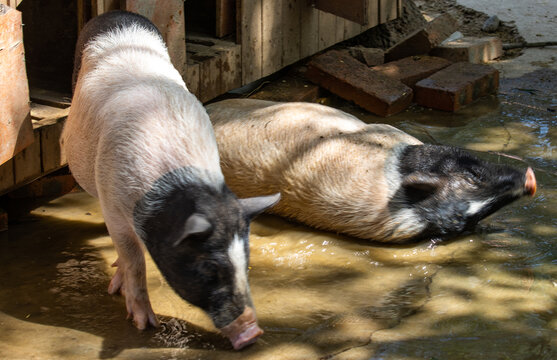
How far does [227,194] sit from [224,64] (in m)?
3.13

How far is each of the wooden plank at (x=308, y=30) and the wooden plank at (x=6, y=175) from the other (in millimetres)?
3568

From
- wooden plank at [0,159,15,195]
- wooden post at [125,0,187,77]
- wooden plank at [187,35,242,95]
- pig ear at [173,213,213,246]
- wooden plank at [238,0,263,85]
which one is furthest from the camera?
wooden plank at [238,0,263,85]

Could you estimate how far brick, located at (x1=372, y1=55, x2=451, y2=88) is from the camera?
290 inches

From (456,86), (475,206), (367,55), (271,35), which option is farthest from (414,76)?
(475,206)

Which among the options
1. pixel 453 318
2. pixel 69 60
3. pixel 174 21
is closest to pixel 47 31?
pixel 69 60

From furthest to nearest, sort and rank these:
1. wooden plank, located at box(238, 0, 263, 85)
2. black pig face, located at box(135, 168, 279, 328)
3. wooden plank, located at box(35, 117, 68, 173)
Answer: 1. wooden plank, located at box(238, 0, 263, 85)
2. wooden plank, located at box(35, 117, 68, 173)
3. black pig face, located at box(135, 168, 279, 328)

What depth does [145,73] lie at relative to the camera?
418cm

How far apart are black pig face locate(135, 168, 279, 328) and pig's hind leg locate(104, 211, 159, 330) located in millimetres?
305

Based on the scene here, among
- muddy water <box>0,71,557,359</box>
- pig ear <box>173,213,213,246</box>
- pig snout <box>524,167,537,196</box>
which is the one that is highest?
pig ear <box>173,213,213,246</box>

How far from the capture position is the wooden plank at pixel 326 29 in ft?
24.5

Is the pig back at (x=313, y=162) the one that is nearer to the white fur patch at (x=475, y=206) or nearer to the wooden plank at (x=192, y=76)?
the white fur patch at (x=475, y=206)

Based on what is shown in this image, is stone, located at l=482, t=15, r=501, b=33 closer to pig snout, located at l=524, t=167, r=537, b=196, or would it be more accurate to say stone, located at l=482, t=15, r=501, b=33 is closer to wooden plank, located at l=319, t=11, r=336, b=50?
wooden plank, located at l=319, t=11, r=336, b=50

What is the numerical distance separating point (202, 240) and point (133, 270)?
70 centimetres

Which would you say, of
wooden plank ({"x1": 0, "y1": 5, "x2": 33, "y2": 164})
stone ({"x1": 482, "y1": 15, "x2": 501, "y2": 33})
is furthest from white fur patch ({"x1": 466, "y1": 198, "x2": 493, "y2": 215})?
stone ({"x1": 482, "y1": 15, "x2": 501, "y2": 33})
